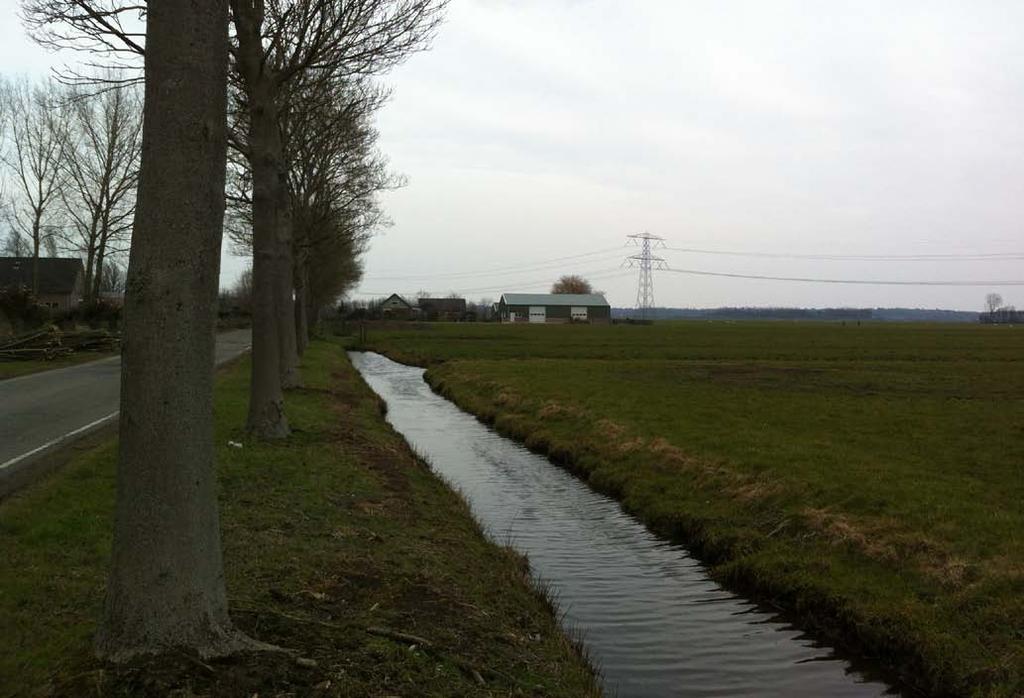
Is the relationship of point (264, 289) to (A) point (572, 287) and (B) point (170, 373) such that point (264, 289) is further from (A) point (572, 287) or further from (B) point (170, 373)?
(A) point (572, 287)

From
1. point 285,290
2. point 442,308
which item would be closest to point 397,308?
point 442,308

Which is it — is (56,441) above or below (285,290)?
below

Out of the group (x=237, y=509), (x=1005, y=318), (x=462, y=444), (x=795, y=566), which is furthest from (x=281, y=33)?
(x=1005, y=318)

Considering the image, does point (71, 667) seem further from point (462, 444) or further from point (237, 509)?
point (462, 444)

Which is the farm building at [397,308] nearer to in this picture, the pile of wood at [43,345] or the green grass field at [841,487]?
the pile of wood at [43,345]

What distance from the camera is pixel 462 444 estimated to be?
18.9 m

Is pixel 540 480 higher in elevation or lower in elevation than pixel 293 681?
lower

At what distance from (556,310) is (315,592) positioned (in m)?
145

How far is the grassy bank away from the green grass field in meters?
2.82

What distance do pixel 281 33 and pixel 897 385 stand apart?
23.4m

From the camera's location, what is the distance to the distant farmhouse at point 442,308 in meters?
137

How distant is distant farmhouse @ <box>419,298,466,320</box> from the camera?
451 feet

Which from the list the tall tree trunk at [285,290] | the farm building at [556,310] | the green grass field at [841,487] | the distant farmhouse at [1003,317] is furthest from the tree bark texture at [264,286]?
the distant farmhouse at [1003,317]

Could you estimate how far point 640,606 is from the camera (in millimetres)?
8562
